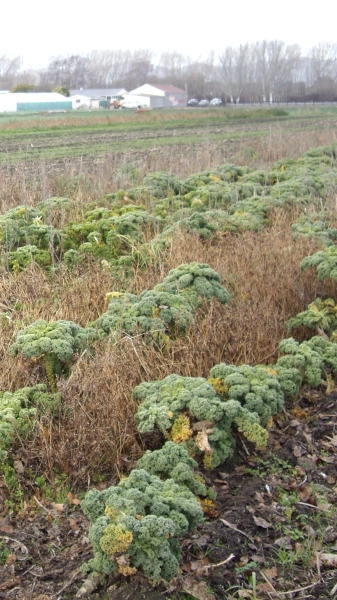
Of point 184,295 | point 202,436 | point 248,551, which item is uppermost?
point 184,295

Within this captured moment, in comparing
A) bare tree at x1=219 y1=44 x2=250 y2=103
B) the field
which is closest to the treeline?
bare tree at x1=219 y1=44 x2=250 y2=103

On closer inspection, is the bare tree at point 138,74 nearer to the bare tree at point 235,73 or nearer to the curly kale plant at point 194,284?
the bare tree at point 235,73

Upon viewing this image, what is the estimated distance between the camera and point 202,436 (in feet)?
14.3

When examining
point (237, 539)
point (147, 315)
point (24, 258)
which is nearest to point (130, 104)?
point (24, 258)

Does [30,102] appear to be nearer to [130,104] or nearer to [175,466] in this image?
[130,104]

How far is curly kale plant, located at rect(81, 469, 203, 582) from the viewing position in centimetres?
331

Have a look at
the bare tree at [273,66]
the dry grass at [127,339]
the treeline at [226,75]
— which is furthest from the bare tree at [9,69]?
the dry grass at [127,339]

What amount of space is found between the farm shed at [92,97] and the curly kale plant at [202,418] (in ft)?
243

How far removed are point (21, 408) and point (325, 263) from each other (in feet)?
11.4

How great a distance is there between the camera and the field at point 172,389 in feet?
12.1

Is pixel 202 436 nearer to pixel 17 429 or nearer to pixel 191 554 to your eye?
pixel 191 554

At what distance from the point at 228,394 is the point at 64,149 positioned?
62.8 feet

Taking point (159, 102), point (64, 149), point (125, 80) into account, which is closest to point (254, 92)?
point (159, 102)

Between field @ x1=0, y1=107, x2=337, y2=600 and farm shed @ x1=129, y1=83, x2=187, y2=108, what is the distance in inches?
2867
